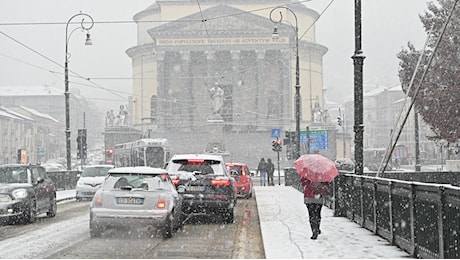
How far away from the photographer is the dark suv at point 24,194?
679 inches

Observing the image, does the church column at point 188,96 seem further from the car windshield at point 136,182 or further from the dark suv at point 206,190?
the car windshield at point 136,182

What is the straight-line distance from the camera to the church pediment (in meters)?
83.3

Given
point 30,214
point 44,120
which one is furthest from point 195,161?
point 44,120

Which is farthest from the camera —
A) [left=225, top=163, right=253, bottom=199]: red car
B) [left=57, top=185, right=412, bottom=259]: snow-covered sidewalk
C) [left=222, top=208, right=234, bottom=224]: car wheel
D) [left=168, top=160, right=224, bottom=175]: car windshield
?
[left=225, top=163, right=253, bottom=199]: red car

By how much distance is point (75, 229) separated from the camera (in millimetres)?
16391

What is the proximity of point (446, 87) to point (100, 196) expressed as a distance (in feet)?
75.0

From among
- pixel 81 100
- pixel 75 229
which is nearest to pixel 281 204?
pixel 75 229

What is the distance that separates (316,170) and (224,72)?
251 feet

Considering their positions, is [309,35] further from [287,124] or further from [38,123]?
[38,123]

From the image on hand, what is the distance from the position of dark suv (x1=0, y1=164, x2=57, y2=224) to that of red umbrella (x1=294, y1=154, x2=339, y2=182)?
23.9 feet

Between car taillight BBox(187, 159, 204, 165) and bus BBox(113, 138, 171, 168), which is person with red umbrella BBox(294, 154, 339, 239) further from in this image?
bus BBox(113, 138, 171, 168)

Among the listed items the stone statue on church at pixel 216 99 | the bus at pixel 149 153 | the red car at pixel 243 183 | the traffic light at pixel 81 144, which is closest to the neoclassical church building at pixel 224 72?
the stone statue on church at pixel 216 99

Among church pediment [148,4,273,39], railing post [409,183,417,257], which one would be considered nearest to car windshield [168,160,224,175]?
railing post [409,183,417,257]

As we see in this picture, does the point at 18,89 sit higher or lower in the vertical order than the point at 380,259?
higher
